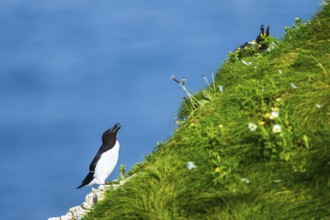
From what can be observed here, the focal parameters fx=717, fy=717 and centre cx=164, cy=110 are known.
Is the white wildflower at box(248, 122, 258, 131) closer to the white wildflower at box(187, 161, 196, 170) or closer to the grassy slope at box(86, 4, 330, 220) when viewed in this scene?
the grassy slope at box(86, 4, 330, 220)

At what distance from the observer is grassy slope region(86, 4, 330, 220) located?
7758 mm

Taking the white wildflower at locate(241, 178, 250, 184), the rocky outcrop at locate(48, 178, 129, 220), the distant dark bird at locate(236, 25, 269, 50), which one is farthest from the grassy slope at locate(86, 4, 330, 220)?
the distant dark bird at locate(236, 25, 269, 50)

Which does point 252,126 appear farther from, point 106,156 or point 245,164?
point 106,156

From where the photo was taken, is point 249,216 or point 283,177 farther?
point 283,177

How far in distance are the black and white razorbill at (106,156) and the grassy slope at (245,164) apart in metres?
1.37

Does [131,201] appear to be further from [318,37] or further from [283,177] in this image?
[318,37]

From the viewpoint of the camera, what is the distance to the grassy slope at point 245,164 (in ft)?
25.5

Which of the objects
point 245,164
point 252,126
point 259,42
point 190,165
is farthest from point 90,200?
point 259,42

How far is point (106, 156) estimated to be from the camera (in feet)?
35.8

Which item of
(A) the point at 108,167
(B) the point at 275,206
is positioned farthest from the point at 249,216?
(A) the point at 108,167

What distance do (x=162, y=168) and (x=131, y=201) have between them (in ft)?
1.83

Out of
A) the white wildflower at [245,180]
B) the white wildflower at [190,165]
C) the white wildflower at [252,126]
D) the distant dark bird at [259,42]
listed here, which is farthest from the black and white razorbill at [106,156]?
the distant dark bird at [259,42]

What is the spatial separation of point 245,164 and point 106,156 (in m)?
3.24

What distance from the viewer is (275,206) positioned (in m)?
7.60
